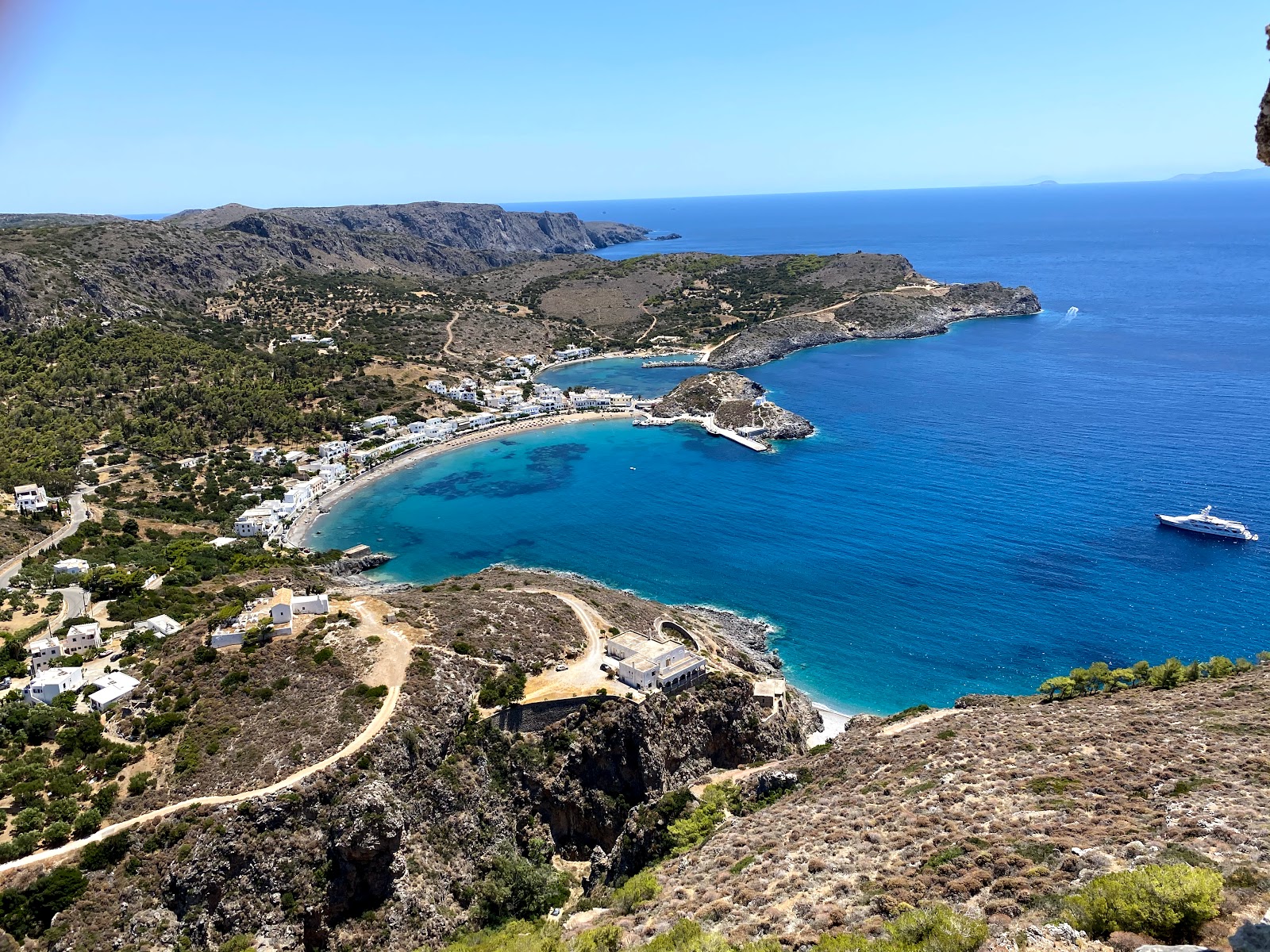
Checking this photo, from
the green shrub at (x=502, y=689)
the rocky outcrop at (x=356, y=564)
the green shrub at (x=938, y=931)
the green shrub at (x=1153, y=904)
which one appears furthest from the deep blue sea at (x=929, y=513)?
the green shrub at (x=1153, y=904)

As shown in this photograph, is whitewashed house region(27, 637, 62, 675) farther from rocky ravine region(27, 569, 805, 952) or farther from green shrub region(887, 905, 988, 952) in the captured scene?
green shrub region(887, 905, 988, 952)

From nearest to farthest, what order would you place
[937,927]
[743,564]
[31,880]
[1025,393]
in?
1. [937,927]
2. [31,880]
3. [743,564]
4. [1025,393]

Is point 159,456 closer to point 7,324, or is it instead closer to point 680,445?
point 7,324

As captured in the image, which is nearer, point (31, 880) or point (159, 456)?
point (31, 880)

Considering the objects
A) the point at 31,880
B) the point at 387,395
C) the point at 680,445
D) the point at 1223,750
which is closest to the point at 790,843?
the point at 1223,750

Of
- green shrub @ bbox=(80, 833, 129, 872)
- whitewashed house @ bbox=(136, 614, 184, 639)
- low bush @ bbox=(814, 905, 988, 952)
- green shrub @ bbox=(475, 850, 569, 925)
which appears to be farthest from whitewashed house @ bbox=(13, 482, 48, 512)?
low bush @ bbox=(814, 905, 988, 952)

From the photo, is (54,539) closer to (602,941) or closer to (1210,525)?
(602,941)

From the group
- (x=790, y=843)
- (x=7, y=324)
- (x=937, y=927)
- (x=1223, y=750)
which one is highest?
(x=7, y=324)

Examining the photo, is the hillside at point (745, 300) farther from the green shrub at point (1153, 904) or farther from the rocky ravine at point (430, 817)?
the green shrub at point (1153, 904)
